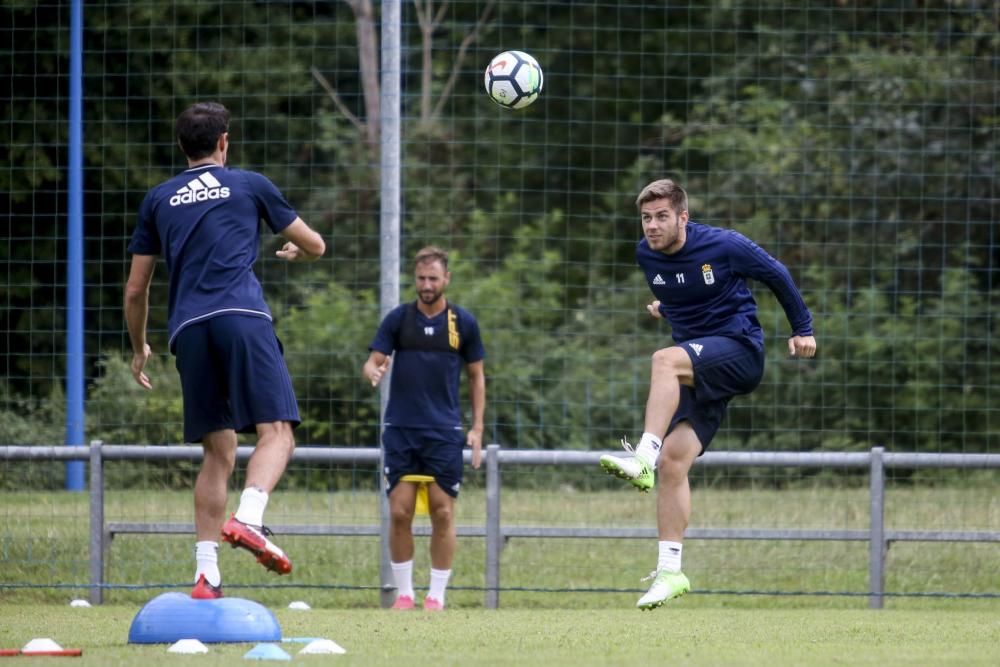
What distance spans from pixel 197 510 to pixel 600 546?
18.3 ft

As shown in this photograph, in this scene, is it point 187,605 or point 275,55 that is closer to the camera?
point 187,605

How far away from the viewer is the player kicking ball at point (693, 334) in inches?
282

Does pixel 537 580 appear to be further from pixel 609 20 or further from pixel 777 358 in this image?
pixel 609 20

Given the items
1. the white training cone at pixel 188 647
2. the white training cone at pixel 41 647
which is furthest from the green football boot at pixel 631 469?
the white training cone at pixel 41 647

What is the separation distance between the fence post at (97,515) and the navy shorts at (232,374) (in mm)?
3988

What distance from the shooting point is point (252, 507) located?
6070 mm

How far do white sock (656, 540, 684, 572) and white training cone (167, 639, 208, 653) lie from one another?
2264mm

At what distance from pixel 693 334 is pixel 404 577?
10.4 feet

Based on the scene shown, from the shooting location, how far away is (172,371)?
1441 cm

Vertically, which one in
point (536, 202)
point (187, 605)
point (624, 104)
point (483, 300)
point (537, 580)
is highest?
point (624, 104)

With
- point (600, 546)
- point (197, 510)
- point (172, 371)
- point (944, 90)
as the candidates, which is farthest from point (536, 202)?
point (197, 510)

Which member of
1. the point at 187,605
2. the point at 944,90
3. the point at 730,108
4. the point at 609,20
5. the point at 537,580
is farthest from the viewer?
the point at 609,20

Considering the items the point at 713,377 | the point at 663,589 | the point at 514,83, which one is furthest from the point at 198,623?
the point at 514,83

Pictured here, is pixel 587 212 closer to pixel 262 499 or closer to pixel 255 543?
pixel 262 499
